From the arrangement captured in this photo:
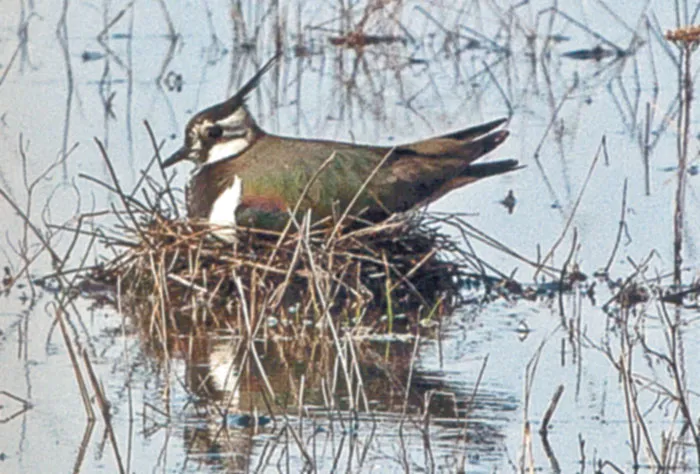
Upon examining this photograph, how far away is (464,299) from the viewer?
7473 mm

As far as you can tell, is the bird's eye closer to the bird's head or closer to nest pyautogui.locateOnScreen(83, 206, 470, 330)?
the bird's head

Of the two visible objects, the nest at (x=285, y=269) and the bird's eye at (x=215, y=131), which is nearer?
the nest at (x=285, y=269)

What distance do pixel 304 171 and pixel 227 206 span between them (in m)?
0.30

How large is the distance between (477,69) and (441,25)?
2.49ft

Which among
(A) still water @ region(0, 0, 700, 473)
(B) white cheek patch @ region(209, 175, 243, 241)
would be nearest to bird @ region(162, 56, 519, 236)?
(B) white cheek patch @ region(209, 175, 243, 241)

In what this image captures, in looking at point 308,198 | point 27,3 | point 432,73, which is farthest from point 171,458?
point 27,3

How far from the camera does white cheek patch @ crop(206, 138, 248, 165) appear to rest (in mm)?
7879

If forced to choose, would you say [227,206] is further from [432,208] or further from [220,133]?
[432,208]

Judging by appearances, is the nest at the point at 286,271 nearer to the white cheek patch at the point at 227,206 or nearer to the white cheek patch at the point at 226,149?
the white cheek patch at the point at 227,206

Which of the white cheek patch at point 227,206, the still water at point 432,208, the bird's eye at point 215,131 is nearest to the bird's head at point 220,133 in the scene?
the bird's eye at point 215,131

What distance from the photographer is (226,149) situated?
25.9 ft

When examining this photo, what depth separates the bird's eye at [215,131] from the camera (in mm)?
7930

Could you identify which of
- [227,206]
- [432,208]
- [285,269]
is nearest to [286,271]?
[285,269]

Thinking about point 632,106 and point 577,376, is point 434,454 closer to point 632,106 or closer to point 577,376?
point 577,376
